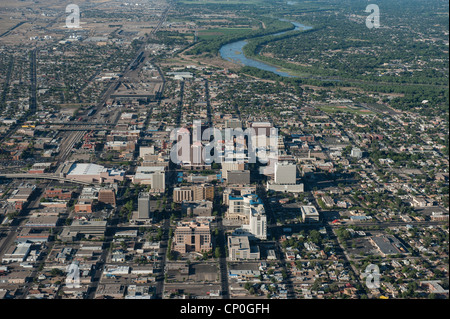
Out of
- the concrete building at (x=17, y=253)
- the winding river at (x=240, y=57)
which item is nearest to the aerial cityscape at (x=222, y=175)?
the concrete building at (x=17, y=253)

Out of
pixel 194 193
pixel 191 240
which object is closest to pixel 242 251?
pixel 191 240

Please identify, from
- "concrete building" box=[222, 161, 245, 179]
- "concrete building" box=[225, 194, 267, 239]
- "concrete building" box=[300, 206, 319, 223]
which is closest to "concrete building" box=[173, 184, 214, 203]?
"concrete building" box=[225, 194, 267, 239]

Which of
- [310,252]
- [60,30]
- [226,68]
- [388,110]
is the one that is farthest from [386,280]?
[60,30]

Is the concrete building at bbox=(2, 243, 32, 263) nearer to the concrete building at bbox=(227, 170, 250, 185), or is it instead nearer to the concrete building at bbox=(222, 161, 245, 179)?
the concrete building at bbox=(227, 170, 250, 185)

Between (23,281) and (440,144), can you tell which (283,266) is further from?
(440,144)

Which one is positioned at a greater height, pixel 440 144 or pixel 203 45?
pixel 203 45

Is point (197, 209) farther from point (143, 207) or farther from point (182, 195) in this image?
point (143, 207)
